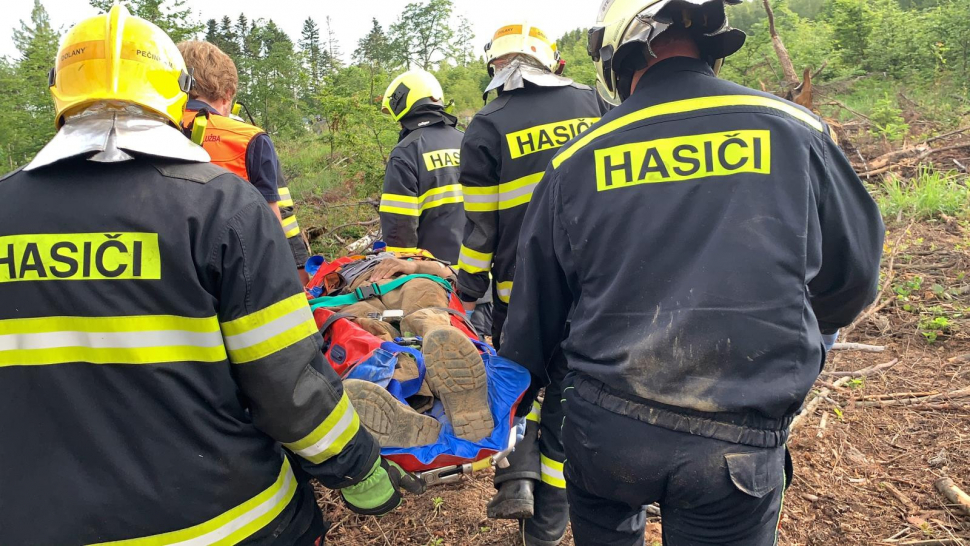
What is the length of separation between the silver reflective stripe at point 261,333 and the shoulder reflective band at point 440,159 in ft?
9.98

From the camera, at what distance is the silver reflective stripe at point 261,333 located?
1.53 m

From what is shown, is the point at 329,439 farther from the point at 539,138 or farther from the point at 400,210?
the point at 400,210

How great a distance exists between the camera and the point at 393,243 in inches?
183

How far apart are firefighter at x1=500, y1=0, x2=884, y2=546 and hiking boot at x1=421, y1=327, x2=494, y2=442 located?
0.57 meters

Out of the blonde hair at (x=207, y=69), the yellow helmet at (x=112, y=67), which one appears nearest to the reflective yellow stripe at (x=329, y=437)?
the yellow helmet at (x=112, y=67)

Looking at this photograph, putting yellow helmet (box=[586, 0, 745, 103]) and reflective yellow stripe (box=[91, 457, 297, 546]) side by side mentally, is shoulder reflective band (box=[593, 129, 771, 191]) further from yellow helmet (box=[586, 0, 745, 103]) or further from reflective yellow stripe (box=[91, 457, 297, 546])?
reflective yellow stripe (box=[91, 457, 297, 546])

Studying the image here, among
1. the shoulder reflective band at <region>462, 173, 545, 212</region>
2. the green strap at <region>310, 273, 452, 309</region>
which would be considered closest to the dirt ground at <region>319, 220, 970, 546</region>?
the green strap at <region>310, 273, 452, 309</region>

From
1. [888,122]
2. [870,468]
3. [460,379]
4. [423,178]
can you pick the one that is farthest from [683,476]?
[888,122]

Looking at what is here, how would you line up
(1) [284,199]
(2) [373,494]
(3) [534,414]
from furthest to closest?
(1) [284,199] → (3) [534,414] → (2) [373,494]

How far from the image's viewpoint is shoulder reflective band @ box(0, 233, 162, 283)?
54.9 inches

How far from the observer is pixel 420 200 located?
4590mm

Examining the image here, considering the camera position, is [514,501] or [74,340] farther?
[514,501]

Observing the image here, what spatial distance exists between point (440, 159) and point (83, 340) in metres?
3.32

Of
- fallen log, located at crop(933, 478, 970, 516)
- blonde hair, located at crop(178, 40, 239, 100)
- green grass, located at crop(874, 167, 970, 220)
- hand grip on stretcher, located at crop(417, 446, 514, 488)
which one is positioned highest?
blonde hair, located at crop(178, 40, 239, 100)
